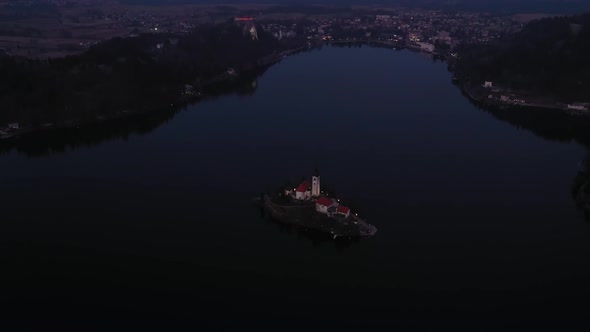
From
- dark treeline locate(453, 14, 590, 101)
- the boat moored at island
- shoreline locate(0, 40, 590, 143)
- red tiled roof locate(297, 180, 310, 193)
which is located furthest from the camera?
dark treeline locate(453, 14, 590, 101)

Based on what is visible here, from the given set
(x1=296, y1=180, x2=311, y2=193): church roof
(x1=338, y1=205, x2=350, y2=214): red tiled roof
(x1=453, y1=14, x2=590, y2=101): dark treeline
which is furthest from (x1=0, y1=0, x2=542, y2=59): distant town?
(x1=338, y1=205, x2=350, y2=214): red tiled roof

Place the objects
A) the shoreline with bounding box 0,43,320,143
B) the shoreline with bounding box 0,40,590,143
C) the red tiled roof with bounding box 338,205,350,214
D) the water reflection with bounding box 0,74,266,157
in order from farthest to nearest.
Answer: the shoreline with bounding box 0,40,590,143 < the shoreline with bounding box 0,43,320,143 < the water reflection with bounding box 0,74,266,157 < the red tiled roof with bounding box 338,205,350,214

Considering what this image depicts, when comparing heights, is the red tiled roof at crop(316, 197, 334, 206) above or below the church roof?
below

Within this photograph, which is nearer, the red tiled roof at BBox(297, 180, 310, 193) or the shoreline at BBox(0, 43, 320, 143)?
the red tiled roof at BBox(297, 180, 310, 193)

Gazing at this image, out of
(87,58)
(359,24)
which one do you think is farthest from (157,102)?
(359,24)

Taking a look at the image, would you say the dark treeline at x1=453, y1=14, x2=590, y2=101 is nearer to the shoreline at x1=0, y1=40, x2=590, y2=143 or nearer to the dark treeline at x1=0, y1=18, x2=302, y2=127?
the shoreline at x1=0, y1=40, x2=590, y2=143

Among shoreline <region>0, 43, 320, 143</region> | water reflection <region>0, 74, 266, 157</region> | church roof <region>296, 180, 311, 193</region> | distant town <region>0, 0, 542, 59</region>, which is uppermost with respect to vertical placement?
distant town <region>0, 0, 542, 59</region>

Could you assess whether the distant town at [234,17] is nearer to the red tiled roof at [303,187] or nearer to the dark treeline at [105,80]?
the dark treeline at [105,80]

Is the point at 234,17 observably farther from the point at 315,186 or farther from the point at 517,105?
the point at 315,186
